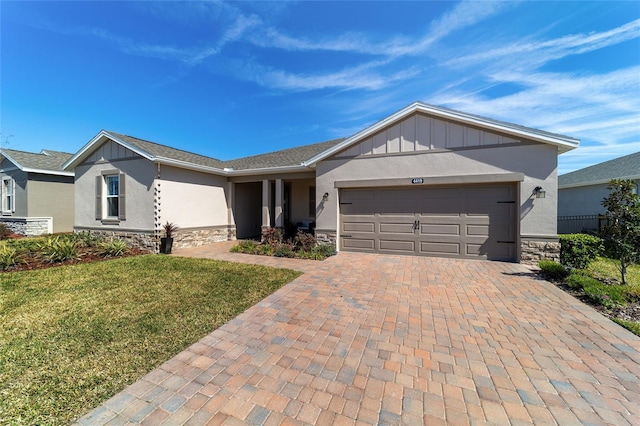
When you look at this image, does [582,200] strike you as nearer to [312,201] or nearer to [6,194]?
[312,201]

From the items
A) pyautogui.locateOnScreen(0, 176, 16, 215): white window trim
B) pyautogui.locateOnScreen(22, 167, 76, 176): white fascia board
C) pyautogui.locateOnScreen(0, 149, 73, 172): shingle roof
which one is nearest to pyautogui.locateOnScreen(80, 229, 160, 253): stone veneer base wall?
pyautogui.locateOnScreen(0, 149, 73, 172): shingle roof

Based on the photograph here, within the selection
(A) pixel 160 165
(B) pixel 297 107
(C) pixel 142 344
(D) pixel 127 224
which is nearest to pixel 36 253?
(D) pixel 127 224

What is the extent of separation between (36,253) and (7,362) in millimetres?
7668

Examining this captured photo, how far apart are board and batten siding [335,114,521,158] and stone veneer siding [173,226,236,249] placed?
7.43 m

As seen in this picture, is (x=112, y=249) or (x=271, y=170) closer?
(x=112, y=249)

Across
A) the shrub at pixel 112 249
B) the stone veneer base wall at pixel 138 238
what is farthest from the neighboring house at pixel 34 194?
the shrub at pixel 112 249

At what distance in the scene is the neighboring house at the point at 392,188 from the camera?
24.3ft

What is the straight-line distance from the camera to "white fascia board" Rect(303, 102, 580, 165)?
6934mm

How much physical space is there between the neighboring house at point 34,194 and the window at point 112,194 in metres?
5.42

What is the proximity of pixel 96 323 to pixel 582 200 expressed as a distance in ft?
71.3

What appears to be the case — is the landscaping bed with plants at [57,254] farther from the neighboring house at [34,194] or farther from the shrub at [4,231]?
the shrub at [4,231]

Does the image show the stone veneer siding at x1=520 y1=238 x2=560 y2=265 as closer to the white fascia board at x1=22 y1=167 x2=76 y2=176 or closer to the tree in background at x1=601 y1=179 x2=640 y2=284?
the tree in background at x1=601 y1=179 x2=640 y2=284

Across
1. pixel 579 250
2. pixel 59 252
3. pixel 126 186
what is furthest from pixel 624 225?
pixel 126 186

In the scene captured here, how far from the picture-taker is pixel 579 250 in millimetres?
6871
